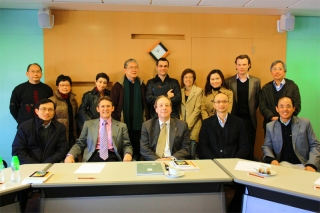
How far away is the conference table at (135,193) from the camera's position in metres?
1.91

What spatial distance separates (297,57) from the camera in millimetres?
4480

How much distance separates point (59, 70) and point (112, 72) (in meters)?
0.83

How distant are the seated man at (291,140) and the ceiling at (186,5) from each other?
175cm

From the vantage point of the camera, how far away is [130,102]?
3596mm

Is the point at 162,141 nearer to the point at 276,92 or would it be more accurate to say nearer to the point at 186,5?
the point at 276,92

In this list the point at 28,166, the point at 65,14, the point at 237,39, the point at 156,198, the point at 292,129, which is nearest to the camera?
the point at 156,198

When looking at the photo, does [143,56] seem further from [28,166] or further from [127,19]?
[28,166]

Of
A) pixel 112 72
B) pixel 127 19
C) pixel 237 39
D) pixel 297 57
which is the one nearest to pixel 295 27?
pixel 297 57

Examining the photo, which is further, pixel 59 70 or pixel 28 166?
pixel 59 70

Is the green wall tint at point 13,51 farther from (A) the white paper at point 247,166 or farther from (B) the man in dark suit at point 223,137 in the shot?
(A) the white paper at point 247,166

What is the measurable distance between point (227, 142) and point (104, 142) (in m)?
1.38

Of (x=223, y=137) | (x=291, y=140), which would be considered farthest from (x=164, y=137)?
(x=291, y=140)

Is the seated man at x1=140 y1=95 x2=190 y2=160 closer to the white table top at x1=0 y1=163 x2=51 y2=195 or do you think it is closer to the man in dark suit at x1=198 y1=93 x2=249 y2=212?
the man in dark suit at x1=198 y1=93 x2=249 y2=212

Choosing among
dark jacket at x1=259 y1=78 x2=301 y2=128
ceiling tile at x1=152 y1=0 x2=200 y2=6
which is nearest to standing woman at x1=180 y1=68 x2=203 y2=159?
dark jacket at x1=259 y1=78 x2=301 y2=128
